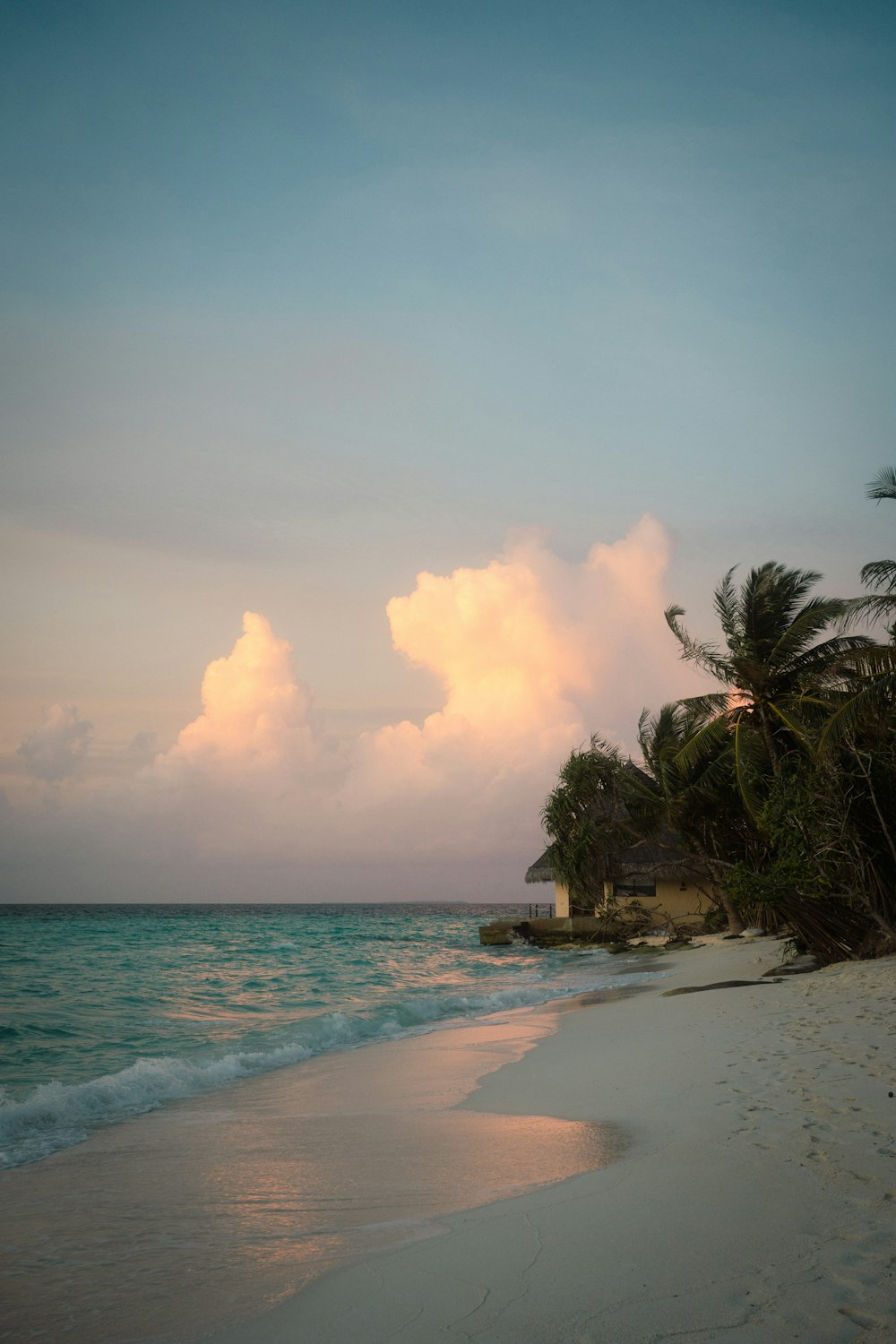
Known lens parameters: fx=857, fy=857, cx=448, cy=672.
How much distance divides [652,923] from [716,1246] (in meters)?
31.0

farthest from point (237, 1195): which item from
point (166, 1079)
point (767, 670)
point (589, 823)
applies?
point (589, 823)

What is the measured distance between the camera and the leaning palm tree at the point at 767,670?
18141 millimetres

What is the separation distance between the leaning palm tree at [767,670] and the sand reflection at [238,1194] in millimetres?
12887

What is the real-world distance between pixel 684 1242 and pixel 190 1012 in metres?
12.8

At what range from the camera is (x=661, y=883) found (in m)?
33.3

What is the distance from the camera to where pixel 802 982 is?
464 inches

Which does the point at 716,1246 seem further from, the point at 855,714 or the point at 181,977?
the point at 181,977

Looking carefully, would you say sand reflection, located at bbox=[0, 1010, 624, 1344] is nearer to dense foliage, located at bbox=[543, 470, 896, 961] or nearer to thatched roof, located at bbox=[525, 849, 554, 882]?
dense foliage, located at bbox=[543, 470, 896, 961]

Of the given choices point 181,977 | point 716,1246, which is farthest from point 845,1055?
point 181,977

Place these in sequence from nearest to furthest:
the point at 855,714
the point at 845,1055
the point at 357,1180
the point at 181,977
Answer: the point at 357,1180 < the point at 845,1055 < the point at 855,714 < the point at 181,977

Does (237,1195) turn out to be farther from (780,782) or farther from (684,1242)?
(780,782)

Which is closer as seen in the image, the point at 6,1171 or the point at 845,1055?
the point at 6,1171

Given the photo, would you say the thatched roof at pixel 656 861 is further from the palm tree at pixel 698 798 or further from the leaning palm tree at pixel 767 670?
the leaning palm tree at pixel 767 670

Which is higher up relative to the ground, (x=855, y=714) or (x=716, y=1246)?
(x=855, y=714)
